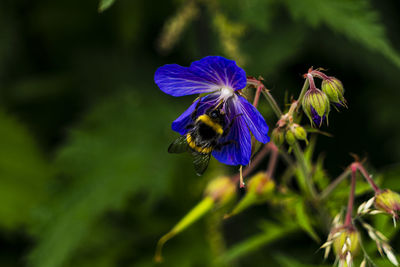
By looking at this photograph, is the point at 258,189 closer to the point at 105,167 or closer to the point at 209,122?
the point at 209,122

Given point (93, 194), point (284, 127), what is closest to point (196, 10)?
point (93, 194)

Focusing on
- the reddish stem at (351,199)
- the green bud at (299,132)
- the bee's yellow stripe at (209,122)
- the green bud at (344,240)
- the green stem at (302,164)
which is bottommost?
the green bud at (344,240)

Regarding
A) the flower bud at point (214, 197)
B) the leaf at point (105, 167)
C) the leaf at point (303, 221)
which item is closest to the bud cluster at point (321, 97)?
the leaf at point (303, 221)

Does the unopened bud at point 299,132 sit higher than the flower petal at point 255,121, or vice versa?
the flower petal at point 255,121

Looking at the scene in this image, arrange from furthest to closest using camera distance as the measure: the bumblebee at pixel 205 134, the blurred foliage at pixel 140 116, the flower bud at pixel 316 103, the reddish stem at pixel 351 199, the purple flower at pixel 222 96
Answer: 1. the blurred foliage at pixel 140 116
2. the bumblebee at pixel 205 134
3. the reddish stem at pixel 351 199
4. the purple flower at pixel 222 96
5. the flower bud at pixel 316 103

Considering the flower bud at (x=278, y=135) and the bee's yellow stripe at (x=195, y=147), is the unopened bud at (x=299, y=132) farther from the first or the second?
the bee's yellow stripe at (x=195, y=147)

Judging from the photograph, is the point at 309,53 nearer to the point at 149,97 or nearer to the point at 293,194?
the point at 149,97

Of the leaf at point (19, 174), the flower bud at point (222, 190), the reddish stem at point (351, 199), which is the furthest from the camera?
the leaf at point (19, 174)
